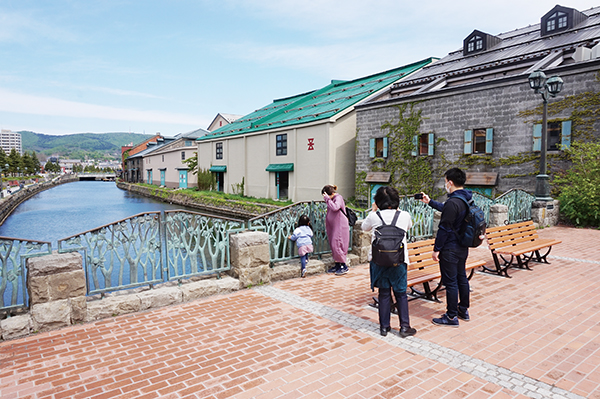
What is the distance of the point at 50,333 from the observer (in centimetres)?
473

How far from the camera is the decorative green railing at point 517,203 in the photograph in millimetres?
12438

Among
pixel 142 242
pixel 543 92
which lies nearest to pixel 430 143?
pixel 543 92

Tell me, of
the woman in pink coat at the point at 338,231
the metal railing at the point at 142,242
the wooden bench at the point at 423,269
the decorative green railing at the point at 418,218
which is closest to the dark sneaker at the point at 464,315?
the wooden bench at the point at 423,269

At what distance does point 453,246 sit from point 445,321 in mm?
966

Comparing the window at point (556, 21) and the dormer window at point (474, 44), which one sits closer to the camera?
the window at point (556, 21)

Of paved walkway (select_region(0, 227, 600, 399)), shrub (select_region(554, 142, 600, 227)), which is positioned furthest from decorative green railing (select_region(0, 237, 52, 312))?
shrub (select_region(554, 142, 600, 227))

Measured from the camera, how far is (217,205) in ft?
106

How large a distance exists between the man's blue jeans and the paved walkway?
0.33 meters

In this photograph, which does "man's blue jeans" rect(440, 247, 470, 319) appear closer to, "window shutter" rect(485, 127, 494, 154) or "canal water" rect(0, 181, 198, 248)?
"window shutter" rect(485, 127, 494, 154)

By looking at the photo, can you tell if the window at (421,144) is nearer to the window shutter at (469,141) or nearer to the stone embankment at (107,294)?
the window shutter at (469,141)

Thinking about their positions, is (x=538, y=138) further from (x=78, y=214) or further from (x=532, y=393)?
(x=78, y=214)

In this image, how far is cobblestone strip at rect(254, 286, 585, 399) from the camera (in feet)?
11.0

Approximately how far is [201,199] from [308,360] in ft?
108

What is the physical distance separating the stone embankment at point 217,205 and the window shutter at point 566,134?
46.0 feet
